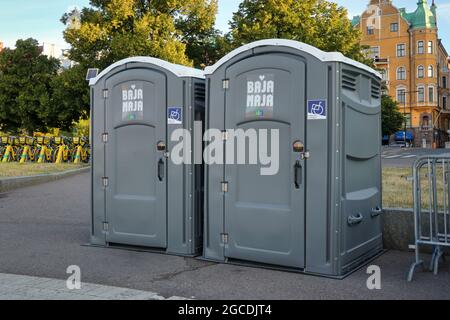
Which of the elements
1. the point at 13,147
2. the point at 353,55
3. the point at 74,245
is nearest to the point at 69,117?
the point at 13,147

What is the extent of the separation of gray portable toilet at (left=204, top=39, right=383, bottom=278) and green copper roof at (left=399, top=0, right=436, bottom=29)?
68.8 meters

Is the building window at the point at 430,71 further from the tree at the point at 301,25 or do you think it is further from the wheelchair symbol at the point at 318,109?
the wheelchair symbol at the point at 318,109

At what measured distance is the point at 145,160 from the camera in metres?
6.41

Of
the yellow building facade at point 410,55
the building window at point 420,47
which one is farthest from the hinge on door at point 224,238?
the building window at point 420,47

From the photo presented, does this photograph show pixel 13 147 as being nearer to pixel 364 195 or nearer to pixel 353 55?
pixel 353 55

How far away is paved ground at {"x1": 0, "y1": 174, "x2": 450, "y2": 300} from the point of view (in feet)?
15.5

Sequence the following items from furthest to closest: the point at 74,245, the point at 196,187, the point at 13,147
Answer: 1. the point at 13,147
2. the point at 74,245
3. the point at 196,187

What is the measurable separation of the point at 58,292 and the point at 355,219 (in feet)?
9.82

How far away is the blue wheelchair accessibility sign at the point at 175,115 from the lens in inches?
241

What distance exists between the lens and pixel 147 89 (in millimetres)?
6375

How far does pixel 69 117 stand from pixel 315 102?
2421cm

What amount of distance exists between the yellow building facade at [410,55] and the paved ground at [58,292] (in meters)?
68.0

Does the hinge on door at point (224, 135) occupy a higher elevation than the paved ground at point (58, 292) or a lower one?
higher

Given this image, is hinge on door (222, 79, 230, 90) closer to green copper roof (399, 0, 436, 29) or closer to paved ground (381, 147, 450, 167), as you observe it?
paved ground (381, 147, 450, 167)
